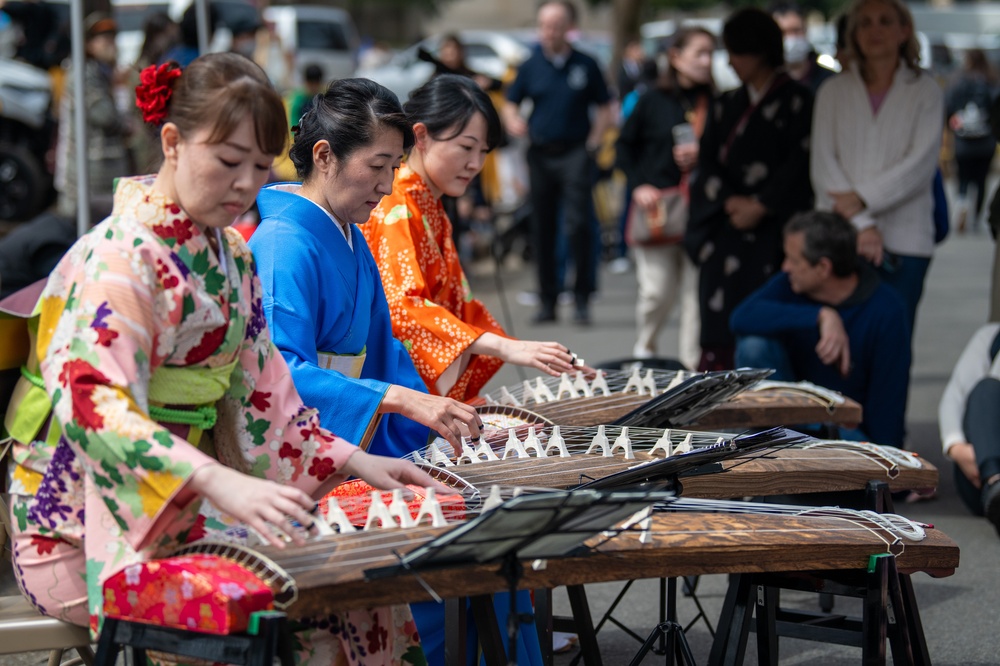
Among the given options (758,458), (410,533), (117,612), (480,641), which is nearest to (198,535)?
(117,612)

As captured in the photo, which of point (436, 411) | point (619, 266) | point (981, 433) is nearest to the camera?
point (436, 411)

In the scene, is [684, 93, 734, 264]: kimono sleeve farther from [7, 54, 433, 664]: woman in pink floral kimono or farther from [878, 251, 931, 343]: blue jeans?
[7, 54, 433, 664]: woman in pink floral kimono

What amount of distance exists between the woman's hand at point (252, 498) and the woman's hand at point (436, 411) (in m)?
0.65

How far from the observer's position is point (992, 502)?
3979mm

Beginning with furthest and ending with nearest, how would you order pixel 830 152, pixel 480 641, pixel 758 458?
pixel 830 152, pixel 758 458, pixel 480 641

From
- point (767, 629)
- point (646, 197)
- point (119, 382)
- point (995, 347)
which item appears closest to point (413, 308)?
point (767, 629)

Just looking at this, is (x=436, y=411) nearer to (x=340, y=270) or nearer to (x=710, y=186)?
(x=340, y=270)

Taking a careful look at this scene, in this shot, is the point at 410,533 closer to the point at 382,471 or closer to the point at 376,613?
the point at 382,471

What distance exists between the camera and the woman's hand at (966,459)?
4263mm

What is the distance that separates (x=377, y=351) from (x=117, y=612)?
1.18 metres

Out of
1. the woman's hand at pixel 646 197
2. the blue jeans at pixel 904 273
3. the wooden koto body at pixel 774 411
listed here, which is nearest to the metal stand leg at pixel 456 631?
the wooden koto body at pixel 774 411

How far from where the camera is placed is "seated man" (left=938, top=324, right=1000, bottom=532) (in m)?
4.07

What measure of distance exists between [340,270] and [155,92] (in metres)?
0.82

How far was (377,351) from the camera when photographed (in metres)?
3.00
